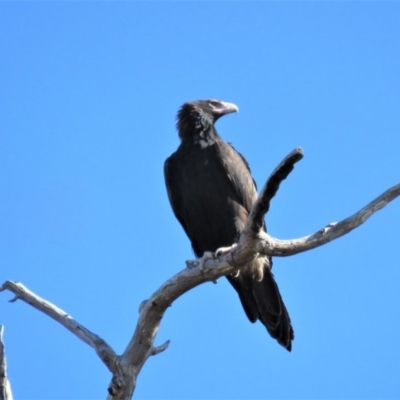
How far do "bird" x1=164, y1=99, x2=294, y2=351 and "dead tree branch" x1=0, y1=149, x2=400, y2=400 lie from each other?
4.99 feet

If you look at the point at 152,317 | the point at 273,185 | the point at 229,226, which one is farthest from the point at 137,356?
the point at 229,226

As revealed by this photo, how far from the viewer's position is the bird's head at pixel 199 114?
9.58 meters

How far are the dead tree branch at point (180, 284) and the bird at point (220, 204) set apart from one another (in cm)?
152

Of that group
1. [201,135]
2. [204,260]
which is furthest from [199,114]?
[204,260]

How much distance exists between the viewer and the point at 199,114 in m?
9.77

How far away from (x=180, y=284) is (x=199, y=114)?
119 inches

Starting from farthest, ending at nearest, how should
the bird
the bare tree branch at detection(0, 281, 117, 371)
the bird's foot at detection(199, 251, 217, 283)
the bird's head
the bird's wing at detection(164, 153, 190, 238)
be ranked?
the bird's head → the bird's wing at detection(164, 153, 190, 238) → the bird → the bird's foot at detection(199, 251, 217, 283) → the bare tree branch at detection(0, 281, 117, 371)

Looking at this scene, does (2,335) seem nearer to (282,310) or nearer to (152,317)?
(152,317)

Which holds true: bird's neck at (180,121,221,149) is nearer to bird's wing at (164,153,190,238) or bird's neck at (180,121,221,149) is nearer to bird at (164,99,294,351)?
bird at (164,99,294,351)

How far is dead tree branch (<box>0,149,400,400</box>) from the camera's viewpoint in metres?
6.68

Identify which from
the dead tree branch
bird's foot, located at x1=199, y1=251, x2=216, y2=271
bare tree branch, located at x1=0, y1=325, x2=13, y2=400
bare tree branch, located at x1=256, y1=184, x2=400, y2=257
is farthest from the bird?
bare tree branch, located at x1=0, y1=325, x2=13, y2=400

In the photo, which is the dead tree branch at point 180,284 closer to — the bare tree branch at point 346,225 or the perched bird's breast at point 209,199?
the bare tree branch at point 346,225

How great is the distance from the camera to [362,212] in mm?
6652

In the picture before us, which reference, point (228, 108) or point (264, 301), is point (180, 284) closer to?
point (264, 301)
